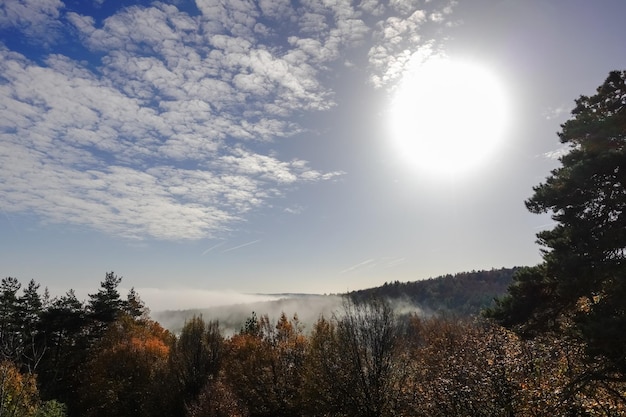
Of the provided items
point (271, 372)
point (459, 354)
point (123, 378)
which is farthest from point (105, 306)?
point (459, 354)

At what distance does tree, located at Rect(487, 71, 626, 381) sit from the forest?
0.16ft

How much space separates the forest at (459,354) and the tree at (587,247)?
5 cm

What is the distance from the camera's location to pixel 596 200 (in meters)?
14.9

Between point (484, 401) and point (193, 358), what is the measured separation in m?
34.9

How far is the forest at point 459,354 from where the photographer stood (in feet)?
46.7

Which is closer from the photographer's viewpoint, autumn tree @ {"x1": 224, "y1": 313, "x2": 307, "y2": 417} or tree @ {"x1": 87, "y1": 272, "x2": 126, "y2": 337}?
autumn tree @ {"x1": 224, "y1": 313, "x2": 307, "y2": 417}

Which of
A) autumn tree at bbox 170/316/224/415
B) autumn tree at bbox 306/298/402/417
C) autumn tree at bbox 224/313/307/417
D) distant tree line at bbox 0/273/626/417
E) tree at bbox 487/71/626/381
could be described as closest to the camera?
tree at bbox 487/71/626/381

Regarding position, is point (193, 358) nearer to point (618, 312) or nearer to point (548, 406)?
point (548, 406)

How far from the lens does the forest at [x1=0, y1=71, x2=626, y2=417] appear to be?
14242 millimetres

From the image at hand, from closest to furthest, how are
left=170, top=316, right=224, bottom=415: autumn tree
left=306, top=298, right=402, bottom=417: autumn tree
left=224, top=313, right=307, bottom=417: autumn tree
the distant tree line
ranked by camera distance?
the distant tree line < left=306, top=298, right=402, bottom=417: autumn tree < left=224, top=313, right=307, bottom=417: autumn tree < left=170, top=316, right=224, bottom=415: autumn tree

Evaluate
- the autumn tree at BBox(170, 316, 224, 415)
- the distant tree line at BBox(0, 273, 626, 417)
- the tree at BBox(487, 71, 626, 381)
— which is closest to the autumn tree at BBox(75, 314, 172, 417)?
the distant tree line at BBox(0, 273, 626, 417)

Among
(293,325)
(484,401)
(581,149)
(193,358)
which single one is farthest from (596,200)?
(193,358)

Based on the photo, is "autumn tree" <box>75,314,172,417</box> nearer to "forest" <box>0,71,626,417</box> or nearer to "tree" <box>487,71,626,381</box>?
"forest" <box>0,71,626,417</box>

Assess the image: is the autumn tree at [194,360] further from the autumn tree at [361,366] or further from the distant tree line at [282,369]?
the autumn tree at [361,366]
